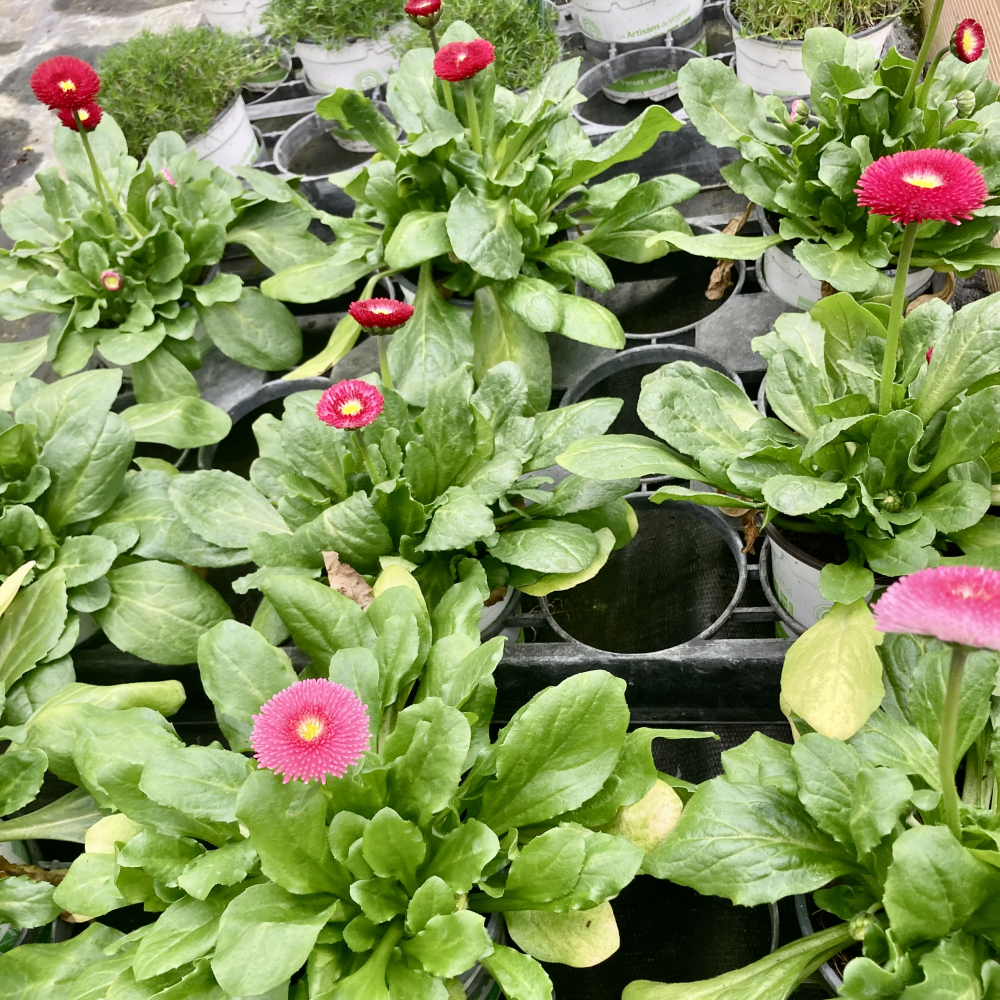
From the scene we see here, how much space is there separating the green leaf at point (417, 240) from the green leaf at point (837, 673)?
0.92 meters

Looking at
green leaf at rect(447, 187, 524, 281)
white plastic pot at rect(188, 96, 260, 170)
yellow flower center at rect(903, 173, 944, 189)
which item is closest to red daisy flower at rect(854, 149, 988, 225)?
yellow flower center at rect(903, 173, 944, 189)

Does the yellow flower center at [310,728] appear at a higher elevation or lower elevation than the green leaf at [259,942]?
higher

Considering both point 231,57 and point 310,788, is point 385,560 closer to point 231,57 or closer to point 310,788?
point 310,788

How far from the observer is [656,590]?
5.39 feet

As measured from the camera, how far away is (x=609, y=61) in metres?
2.30

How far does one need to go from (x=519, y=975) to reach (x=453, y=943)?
92mm

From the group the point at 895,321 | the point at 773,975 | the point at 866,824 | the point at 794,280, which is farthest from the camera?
the point at 794,280

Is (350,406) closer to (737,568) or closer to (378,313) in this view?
(378,313)

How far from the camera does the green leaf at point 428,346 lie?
1699mm

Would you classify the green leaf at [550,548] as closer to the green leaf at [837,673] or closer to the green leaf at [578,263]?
the green leaf at [837,673]

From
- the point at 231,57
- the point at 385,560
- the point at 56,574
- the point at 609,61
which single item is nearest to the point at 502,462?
the point at 385,560

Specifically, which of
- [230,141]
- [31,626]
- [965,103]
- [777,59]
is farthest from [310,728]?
[230,141]

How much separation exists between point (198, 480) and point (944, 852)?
3.65 ft

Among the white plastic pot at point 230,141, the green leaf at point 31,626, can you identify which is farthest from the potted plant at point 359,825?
the white plastic pot at point 230,141
